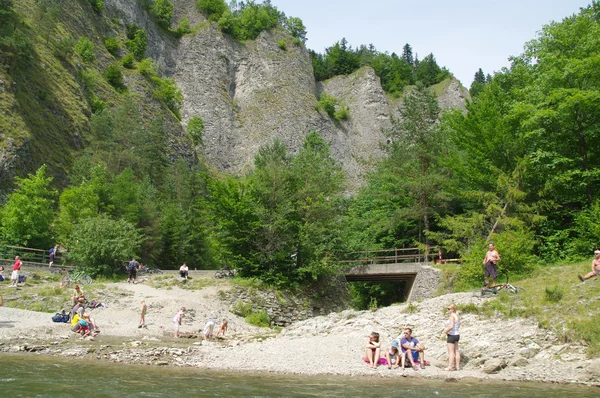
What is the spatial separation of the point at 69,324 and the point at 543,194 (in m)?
22.5

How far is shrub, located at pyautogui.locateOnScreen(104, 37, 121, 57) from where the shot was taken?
68.1m

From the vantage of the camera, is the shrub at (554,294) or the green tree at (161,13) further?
the green tree at (161,13)

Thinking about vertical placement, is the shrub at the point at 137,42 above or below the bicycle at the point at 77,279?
above

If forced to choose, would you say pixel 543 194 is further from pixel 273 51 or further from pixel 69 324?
pixel 273 51

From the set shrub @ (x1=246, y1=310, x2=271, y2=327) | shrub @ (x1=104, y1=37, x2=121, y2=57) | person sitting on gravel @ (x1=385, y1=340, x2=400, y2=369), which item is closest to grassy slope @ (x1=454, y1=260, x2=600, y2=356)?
person sitting on gravel @ (x1=385, y1=340, x2=400, y2=369)

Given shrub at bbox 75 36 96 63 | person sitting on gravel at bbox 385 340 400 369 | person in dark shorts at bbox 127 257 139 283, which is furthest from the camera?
shrub at bbox 75 36 96 63

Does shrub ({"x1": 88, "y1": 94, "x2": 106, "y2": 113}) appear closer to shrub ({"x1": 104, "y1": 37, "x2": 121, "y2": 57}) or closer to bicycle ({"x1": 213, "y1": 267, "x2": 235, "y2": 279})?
shrub ({"x1": 104, "y1": 37, "x2": 121, "y2": 57})

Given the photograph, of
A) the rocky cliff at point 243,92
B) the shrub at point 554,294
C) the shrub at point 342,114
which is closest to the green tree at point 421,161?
the shrub at point 554,294

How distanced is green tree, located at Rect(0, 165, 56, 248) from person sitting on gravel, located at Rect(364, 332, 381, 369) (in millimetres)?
25276

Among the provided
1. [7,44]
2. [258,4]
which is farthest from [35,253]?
[258,4]

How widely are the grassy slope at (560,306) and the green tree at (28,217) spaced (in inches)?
1060

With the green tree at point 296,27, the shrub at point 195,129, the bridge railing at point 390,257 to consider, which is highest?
the green tree at point 296,27

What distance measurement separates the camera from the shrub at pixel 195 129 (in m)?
70.2

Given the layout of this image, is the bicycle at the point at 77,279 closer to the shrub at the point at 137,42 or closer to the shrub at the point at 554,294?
the shrub at the point at 554,294
